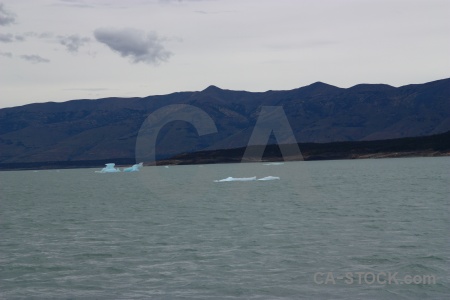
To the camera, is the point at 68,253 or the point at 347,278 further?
the point at 68,253

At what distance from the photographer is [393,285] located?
21.7 metres

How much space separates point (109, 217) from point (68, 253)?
16993mm

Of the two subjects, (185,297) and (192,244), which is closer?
(185,297)

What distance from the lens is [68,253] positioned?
29.5 meters

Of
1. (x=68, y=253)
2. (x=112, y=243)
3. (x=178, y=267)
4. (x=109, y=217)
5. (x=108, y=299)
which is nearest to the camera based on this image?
(x=108, y=299)

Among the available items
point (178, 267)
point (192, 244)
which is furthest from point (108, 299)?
point (192, 244)

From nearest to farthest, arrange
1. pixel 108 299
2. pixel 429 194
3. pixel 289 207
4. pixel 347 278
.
→ pixel 108 299
pixel 347 278
pixel 289 207
pixel 429 194

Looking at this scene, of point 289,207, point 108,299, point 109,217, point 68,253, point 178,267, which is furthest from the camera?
point 289,207

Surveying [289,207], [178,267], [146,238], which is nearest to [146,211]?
[289,207]

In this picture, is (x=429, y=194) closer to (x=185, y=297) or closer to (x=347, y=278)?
(x=347, y=278)

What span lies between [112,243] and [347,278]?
13593 mm

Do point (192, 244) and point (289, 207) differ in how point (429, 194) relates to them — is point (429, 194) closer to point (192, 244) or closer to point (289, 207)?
point (289, 207)

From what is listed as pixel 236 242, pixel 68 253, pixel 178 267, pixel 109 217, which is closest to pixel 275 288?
pixel 178 267

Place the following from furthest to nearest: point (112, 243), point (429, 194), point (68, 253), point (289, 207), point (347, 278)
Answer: point (429, 194), point (289, 207), point (112, 243), point (68, 253), point (347, 278)
